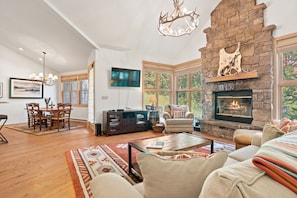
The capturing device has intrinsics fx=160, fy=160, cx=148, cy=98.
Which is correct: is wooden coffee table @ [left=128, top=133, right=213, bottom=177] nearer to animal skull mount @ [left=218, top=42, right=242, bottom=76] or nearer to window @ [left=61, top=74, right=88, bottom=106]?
animal skull mount @ [left=218, top=42, right=242, bottom=76]

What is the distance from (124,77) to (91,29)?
5.59 feet

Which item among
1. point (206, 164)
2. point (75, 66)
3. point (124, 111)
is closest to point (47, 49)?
point (75, 66)

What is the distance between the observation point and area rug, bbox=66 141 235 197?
2.09m

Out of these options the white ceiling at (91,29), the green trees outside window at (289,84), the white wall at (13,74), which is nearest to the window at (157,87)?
the white ceiling at (91,29)

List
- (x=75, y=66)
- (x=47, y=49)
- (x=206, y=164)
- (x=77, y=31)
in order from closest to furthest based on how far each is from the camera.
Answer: (x=206, y=164), (x=77, y=31), (x=47, y=49), (x=75, y=66)

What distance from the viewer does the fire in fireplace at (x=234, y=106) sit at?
14.0ft

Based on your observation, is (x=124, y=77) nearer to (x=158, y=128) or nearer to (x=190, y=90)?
(x=158, y=128)

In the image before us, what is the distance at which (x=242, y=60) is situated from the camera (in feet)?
14.2

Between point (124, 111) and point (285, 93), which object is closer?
point (285, 93)

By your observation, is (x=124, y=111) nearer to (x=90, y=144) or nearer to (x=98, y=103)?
(x=98, y=103)

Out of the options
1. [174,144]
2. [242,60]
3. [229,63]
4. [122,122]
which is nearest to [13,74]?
[122,122]

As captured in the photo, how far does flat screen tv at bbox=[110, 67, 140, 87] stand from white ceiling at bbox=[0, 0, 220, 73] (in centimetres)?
72

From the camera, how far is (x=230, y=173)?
520 millimetres

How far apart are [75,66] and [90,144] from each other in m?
4.52
